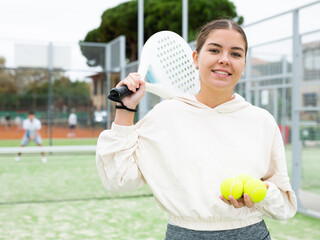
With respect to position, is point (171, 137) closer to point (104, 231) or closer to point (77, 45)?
point (104, 231)

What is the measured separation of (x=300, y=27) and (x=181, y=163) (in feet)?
13.6

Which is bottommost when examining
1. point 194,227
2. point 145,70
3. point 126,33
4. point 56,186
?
point 56,186

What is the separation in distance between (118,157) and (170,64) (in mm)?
680

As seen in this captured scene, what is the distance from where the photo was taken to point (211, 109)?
58.9 inches

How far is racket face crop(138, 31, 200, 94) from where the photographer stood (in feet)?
6.14

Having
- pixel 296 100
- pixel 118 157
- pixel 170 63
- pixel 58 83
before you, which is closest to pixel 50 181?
pixel 296 100

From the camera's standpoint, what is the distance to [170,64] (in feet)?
6.36

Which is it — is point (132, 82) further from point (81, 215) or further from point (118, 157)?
point (81, 215)

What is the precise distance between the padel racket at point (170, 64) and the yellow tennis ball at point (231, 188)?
1.84ft

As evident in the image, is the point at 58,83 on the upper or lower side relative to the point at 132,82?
upper

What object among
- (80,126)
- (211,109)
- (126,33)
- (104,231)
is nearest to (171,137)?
(211,109)

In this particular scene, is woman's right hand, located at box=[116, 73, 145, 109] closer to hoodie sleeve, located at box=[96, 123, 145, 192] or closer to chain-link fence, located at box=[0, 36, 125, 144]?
hoodie sleeve, located at box=[96, 123, 145, 192]

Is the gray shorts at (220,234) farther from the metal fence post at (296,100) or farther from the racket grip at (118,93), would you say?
the metal fence post at (296,100)

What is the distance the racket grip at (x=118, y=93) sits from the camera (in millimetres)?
1341
